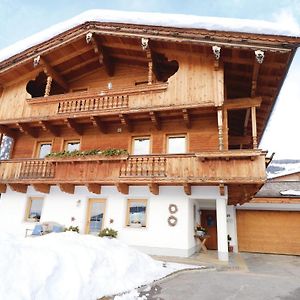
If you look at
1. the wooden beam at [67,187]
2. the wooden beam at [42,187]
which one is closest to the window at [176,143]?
the wooden beam at [67,187]

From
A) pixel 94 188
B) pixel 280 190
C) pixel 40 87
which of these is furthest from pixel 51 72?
pixel 280 190

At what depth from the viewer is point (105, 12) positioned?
524 inches

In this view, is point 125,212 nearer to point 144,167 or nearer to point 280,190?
point 144,167

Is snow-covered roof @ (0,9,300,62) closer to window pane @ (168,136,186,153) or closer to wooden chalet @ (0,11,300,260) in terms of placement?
wooden chalet @ (0,11,300,260)

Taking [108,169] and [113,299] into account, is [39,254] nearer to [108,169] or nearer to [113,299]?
[113,299]

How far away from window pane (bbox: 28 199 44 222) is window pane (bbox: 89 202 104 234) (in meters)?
3.02

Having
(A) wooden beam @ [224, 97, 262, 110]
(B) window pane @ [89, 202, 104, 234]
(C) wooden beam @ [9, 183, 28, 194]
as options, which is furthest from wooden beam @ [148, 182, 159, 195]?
(C) wooden beam @ [9, 183, 28, 194]

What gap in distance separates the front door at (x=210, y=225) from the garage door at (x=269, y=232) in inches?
101

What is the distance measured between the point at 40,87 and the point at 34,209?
7.61 meters

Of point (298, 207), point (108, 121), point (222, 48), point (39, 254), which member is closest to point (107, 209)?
point (108, 121)

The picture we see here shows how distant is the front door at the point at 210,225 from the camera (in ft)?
52.5

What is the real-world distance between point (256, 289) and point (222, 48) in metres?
9.12

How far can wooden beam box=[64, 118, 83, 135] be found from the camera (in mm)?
13640

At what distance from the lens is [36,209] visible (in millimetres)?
14289
